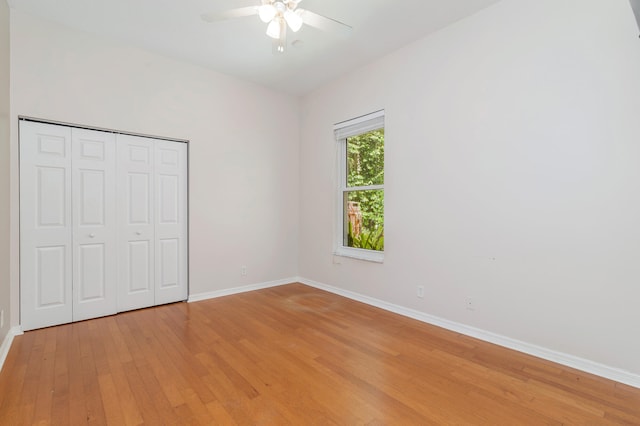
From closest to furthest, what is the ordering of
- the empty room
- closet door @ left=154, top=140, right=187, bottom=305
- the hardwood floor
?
1. the hardwood floor
2. the empty room
3. closet door @ left=154, top=140, right=187, bottom=305

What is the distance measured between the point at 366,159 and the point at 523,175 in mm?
1946

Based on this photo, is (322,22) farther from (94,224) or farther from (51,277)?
(51,277)

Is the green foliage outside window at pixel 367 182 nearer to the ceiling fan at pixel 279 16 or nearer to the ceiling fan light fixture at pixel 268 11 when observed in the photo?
the ceiling fan at pixel 279 16

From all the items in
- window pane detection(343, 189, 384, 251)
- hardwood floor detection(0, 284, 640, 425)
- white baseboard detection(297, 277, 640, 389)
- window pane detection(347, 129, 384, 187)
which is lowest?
hardwood floor detection(0, 284, 640, 425)

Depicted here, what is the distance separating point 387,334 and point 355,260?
1297mm

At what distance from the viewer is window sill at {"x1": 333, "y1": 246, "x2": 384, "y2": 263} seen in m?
3.89

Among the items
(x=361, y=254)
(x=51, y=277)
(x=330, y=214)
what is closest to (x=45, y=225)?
(x=51, y=277)

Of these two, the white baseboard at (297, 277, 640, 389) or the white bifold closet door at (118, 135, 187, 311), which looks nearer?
the white baseboard at (297, 277, 640, 389)

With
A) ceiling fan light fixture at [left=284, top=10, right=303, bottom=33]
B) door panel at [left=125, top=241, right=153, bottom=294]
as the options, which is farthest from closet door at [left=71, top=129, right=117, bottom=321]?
ceiling fan light fixture at [left=284, top=10, right=303, bottom=33]

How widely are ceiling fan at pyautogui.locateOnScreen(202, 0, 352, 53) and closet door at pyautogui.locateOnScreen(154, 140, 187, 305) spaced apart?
2029mm

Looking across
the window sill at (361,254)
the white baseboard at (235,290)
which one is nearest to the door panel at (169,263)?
the white baseboard at (235,290)

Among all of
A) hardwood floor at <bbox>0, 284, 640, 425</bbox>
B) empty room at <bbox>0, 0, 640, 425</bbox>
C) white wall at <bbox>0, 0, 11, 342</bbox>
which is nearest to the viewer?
hardwood floor at <bbox>0, 284, 640, 425</bbox>

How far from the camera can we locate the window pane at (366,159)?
3961 mm

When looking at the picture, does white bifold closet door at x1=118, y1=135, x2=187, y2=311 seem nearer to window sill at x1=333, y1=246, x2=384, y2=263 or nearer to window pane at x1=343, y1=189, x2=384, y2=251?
window sill at x1=333, y1=246, x2=384, y2=263
